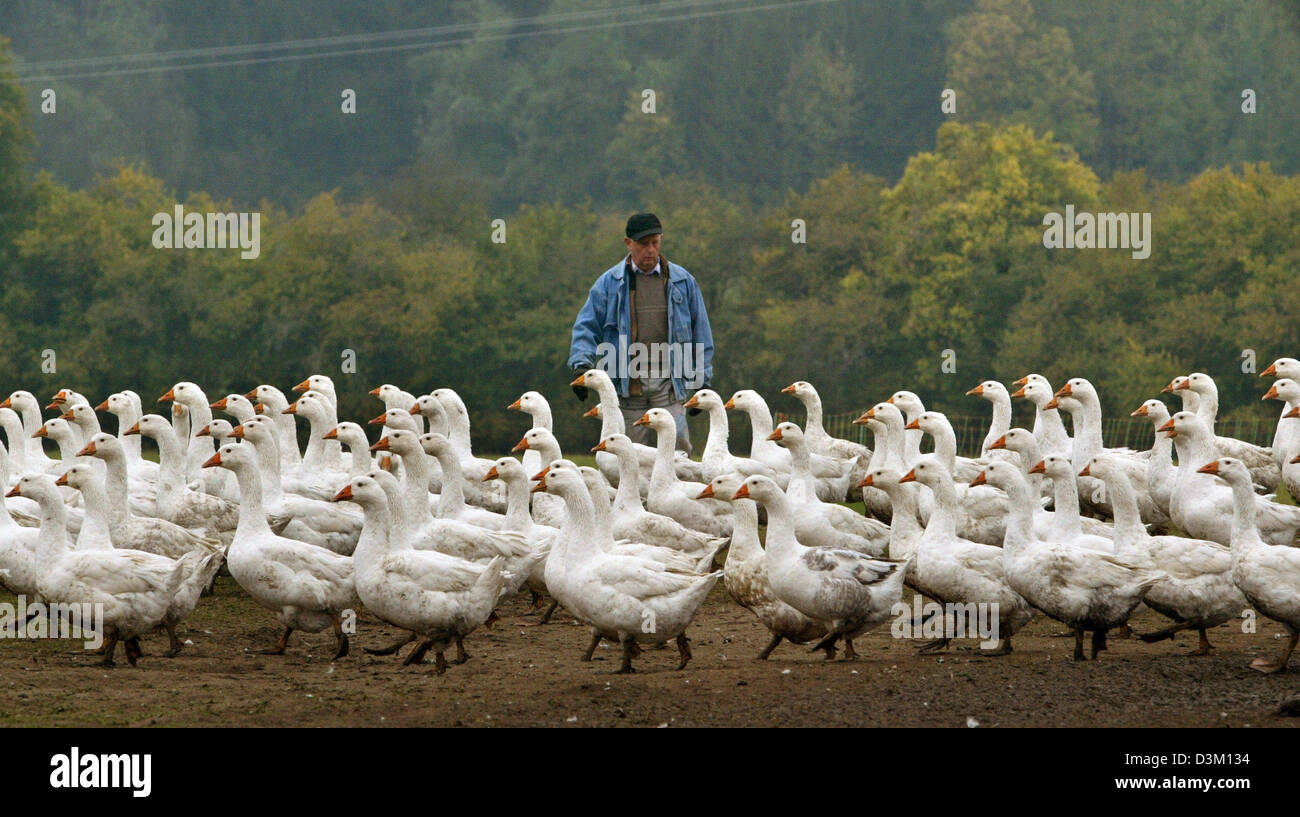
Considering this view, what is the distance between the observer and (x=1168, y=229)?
118ft

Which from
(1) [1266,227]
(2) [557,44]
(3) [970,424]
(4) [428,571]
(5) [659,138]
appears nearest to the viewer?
(4) [428,571]

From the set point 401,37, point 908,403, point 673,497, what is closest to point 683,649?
point 673,497

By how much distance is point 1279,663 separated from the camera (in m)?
8.74

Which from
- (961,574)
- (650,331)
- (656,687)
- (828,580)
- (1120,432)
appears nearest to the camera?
(656,687)

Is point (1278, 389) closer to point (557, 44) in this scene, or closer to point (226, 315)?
point (226, 315)

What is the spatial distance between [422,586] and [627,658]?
1.32 m

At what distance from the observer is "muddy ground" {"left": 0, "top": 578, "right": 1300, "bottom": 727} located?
25.5 ft

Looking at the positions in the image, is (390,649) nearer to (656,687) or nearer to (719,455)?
(656,687)

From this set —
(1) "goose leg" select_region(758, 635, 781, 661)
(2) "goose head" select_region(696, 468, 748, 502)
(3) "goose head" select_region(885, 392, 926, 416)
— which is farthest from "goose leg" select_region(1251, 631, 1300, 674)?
(3) "goose head" select_region(885, 392, 926, 416)

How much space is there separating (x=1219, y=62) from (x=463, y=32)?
32.7 metres

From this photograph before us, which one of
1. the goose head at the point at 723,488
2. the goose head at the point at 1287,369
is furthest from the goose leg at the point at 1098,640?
the goose head at the point at 1287,369

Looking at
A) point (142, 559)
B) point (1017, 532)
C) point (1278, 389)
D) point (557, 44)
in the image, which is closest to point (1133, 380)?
point (1278, 389)

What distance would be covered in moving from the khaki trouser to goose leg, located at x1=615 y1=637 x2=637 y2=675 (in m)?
4.81
